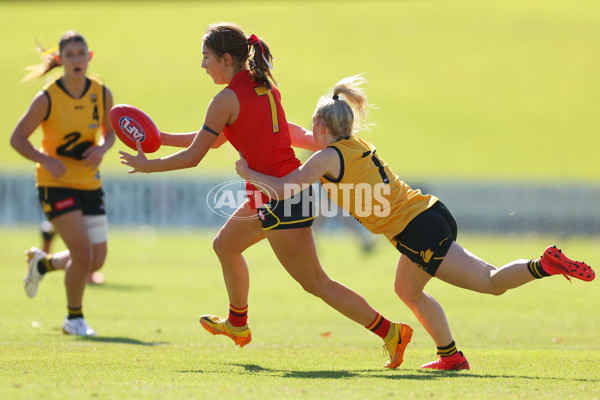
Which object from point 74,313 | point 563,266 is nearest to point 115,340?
point 74,313

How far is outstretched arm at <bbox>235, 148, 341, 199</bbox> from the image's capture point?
5754mm

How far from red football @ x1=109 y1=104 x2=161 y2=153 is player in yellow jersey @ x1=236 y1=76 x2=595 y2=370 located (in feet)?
2.69

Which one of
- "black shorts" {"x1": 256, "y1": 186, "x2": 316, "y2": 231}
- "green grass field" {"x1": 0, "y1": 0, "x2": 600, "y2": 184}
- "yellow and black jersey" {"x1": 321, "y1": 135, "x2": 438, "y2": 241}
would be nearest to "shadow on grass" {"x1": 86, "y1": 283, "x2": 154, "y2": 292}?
"black shorts" {"x1": 256, "y1": 186, "x2": 316, "y2": 231}

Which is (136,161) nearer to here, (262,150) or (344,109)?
(262,150)

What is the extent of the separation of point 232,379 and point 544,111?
130 ft

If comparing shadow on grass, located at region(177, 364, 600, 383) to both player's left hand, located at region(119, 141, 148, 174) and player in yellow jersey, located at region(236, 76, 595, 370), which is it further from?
player's left hand, located at region(119, 141, 148, 174)

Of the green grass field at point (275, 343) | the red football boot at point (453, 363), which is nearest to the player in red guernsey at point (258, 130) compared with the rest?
the green grass field at point (275, 343)

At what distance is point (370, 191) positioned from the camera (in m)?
5.88

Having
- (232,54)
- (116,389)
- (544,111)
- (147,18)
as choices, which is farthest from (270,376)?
(147,18)

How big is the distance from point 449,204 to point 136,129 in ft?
60.5

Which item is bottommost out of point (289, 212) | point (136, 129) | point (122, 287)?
point (122, 287)

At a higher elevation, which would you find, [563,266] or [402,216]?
[402,216]

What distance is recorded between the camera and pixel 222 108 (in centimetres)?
603

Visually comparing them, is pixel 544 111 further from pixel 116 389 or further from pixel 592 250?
pixel 116 389
